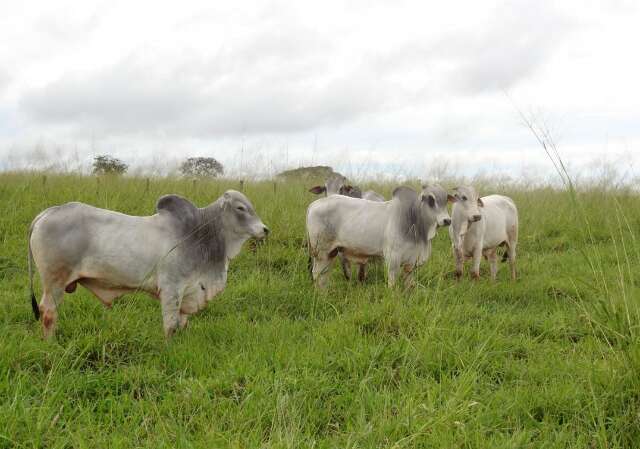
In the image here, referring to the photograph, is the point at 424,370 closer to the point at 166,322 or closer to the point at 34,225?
the point at 166,322

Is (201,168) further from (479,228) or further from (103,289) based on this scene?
(103,289)

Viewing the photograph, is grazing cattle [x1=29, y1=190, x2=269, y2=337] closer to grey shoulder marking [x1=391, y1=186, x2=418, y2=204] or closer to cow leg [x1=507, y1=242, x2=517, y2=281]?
grey shoulder marking [x1=391, y1=186, x2=418, y2=204]

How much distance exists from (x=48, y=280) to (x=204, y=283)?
3.72ft

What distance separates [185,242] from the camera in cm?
433

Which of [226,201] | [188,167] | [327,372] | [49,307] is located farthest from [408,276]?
[188,167]

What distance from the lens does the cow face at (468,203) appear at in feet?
21.1

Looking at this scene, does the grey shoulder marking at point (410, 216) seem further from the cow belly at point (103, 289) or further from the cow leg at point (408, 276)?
the cow belly at point (103, 289)

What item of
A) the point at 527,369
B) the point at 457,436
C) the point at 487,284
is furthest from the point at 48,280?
the point at 487,284

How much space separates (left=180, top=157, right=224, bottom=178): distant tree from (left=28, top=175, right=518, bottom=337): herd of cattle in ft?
18.7

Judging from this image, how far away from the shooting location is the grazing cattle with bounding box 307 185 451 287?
5.62 metres

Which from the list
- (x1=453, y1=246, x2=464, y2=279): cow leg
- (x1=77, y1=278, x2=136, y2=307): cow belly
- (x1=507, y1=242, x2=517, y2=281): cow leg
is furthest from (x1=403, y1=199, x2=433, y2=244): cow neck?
(x1=77, y1=278, x2=136, y2=307): cow belly

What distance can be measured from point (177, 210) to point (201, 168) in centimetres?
756

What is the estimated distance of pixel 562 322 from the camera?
481 centimetres

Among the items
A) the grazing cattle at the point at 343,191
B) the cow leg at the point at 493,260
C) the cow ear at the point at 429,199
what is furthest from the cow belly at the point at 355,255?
the cow leg at the point at 493,260
